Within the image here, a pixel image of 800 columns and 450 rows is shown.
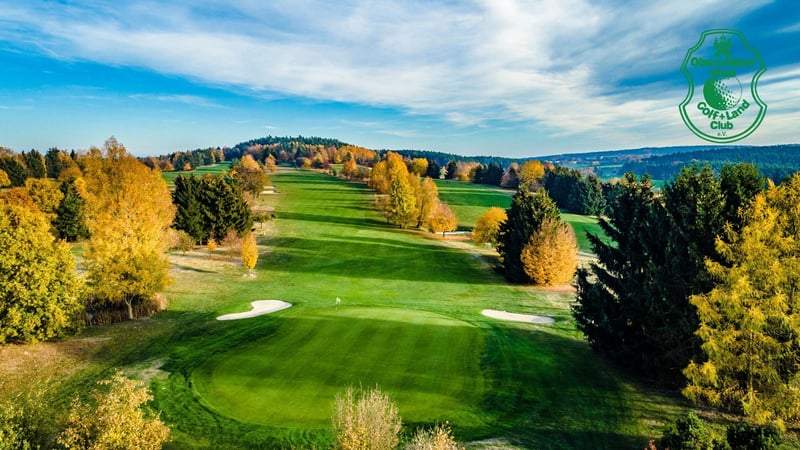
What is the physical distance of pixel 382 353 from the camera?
77.9 ft

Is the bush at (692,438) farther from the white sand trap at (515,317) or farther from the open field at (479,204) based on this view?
the open field at (479,204)

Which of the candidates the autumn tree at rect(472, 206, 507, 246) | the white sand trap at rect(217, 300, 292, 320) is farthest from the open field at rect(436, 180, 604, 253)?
A: the white sand trap at rect(217, 300, 292, 320)

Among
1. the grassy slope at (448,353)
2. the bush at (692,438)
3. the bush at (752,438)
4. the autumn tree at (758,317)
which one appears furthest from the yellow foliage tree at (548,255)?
the bush at (692,438)

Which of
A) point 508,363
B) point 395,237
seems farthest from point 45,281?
point 395,237

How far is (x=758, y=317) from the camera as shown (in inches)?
663

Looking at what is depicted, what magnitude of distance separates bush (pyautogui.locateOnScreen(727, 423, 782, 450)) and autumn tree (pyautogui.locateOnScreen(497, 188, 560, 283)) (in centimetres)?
3192

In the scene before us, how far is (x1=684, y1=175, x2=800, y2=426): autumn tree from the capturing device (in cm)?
1700

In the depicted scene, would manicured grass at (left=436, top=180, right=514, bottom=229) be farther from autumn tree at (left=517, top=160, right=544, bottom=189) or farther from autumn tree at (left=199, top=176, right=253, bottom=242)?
autumn tree at (left=199, top=176, right=253, bottom=242)

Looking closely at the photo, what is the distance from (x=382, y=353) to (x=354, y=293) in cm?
1883

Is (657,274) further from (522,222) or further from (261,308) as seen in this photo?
(261,308)

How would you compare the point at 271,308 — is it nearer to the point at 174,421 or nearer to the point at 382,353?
the point at 382,353

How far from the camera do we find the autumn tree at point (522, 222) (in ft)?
151

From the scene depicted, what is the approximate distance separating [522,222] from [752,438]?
33.8 m

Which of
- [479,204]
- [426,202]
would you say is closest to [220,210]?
[426,202]
